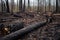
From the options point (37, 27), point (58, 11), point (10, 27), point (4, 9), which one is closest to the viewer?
point (10, 27)

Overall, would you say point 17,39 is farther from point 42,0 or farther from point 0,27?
point 42,0

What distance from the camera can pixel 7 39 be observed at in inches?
154

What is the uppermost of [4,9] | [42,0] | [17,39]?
[42,0]

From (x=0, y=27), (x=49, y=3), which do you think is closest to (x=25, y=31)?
(x=0, y=27)

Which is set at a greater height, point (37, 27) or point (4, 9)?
point (4, 9)

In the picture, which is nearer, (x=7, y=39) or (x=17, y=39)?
(x=7, y=39)

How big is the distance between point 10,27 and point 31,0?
44.3 feet

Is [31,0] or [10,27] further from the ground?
[31,0]

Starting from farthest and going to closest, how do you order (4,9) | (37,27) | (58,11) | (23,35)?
(58,11)
(4,9)
(37,27)
(23,35)

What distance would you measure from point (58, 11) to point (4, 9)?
23.0 feet

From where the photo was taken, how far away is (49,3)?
18078 millimetres

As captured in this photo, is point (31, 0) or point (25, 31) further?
point (31, 0)

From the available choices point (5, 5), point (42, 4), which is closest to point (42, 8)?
point (42, 4)

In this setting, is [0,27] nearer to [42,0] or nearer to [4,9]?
[4,9]
